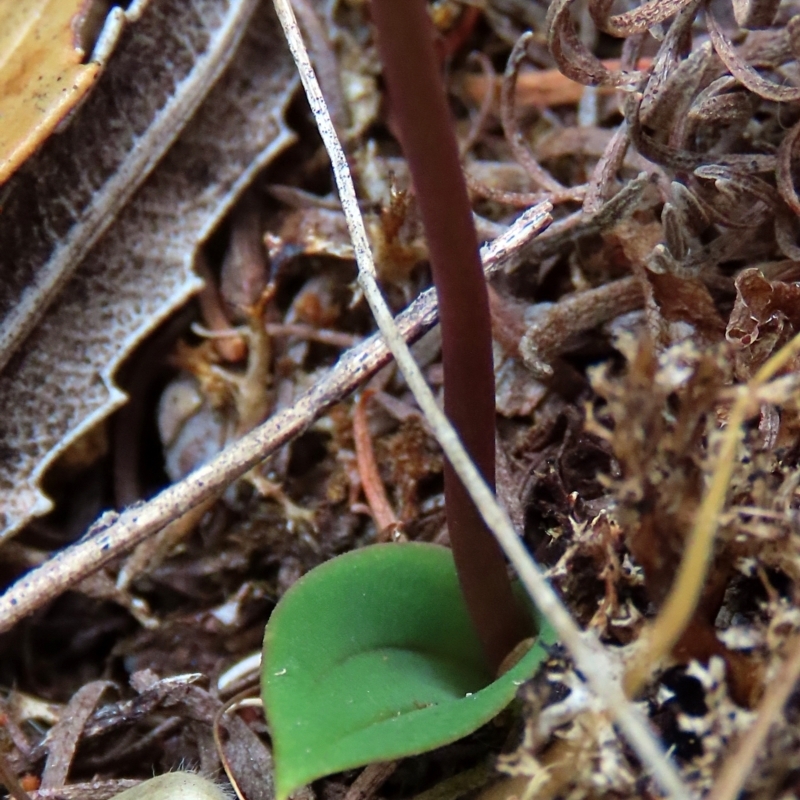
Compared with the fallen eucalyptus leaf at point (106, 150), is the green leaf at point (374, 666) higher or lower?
lower

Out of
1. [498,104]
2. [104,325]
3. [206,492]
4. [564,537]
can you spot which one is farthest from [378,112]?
[564,537]

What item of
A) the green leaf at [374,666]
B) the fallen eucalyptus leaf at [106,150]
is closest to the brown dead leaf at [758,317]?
the green leaf at [374,666]

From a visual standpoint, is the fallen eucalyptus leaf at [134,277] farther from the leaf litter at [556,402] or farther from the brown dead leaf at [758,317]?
the brown dead leaf at [758,317]

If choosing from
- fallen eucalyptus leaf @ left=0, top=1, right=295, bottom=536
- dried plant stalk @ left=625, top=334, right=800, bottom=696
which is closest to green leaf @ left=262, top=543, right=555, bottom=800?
dried plant stalk @ left=625, top=334, right=800, bottom=696

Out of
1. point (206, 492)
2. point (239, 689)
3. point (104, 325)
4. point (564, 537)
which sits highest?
point (104, 325)

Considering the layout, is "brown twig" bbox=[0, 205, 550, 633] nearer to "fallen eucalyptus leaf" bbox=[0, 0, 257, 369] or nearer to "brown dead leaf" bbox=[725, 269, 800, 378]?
"brown dead leaf" bbox=[725, 269, 800, 378]

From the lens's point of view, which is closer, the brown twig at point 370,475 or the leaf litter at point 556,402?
the leaf litter at point 556,402

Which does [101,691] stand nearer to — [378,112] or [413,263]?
[413,263]
